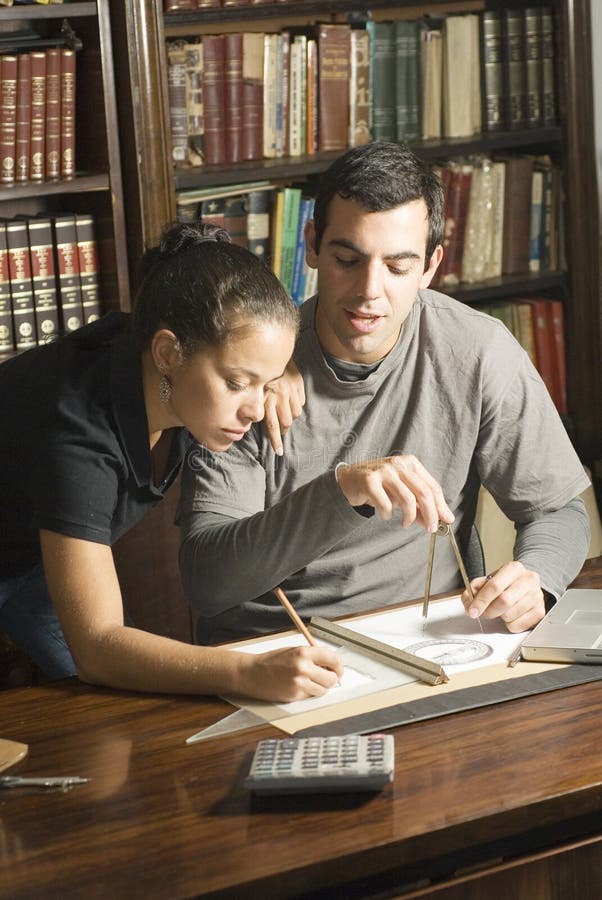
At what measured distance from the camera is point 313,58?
2.93m

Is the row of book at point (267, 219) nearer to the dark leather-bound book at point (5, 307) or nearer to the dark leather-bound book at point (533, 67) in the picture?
the dark leather-bound book at point (5, 307)

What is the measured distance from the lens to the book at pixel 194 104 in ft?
9.18

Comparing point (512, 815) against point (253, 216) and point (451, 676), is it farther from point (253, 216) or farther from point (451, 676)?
point (253, 216)

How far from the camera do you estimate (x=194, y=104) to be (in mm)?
2834

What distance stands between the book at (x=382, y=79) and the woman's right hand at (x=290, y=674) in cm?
193

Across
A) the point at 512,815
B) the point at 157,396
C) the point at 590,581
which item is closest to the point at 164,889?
the point at 512,815

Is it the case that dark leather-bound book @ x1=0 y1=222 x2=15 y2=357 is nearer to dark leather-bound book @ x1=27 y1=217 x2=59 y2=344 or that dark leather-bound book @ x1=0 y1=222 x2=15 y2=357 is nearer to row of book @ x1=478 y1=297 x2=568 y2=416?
dark leather-bound book @ x1=27 y1=217 x2=59 y2=344

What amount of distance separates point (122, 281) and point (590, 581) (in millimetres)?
1508

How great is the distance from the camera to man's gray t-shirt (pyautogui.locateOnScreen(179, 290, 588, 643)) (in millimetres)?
1762

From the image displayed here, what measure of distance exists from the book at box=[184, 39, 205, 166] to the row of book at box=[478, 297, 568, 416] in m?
0.93

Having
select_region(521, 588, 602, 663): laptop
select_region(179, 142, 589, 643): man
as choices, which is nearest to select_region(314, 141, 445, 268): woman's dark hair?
select_region(179, 142, 589, 643): man

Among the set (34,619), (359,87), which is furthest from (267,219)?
(34,619)

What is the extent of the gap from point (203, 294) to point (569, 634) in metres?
0.63

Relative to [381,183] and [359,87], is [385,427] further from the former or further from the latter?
[359,87]
